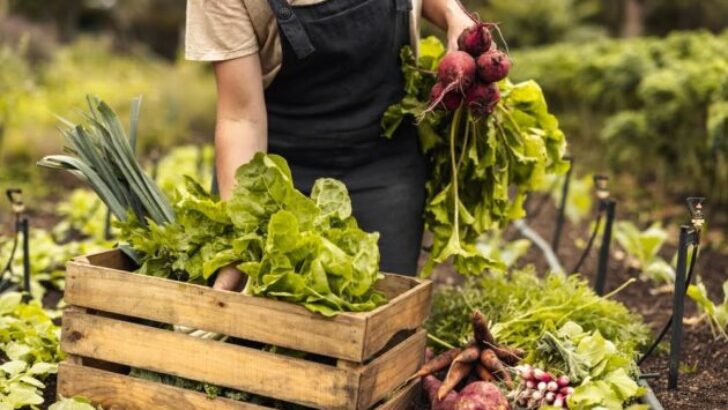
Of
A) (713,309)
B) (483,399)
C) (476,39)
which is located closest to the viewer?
(483,399)

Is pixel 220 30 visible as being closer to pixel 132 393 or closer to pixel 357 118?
pixel 357 118

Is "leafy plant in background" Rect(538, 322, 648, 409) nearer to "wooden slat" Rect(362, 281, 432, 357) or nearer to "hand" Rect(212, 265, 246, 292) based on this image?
"wooden slat" Rect(362, 281, 432, 357)

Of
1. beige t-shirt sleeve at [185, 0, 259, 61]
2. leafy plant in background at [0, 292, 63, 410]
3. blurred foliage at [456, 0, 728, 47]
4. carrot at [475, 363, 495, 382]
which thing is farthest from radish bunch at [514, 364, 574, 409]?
blurred foliage at [456, 0, 728, 47]

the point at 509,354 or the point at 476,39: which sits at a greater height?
the point at 476,39

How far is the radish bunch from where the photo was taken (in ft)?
10.4

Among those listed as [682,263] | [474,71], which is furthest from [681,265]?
[474,71]

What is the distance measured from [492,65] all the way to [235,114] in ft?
2.96

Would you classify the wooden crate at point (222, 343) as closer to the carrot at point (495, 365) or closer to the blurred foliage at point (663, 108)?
the carrot at point (495, 365)

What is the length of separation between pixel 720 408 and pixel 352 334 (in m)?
1.42

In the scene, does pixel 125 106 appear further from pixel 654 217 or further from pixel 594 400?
pixel 594 400

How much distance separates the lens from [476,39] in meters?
3.34

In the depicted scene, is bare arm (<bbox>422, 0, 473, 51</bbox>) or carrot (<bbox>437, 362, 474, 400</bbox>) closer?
carrot (<bbox>437, 362, 474, 400</bbox>)

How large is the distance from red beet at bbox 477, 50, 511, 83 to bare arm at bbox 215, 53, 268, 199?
79 centimetres

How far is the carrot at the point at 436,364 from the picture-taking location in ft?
11.1
